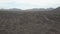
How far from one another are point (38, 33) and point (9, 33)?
3353 millimetres

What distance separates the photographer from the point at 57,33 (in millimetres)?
17547

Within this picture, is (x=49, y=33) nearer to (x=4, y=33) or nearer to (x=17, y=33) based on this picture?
(x=17, y=33)

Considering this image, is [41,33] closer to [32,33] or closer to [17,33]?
[32,33]

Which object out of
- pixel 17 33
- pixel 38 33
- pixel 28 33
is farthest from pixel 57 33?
pixel 17 33

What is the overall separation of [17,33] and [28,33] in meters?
1.26

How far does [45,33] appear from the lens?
1717 cm

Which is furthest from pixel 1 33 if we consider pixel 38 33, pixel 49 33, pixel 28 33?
pixel 49 33

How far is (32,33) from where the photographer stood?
17.0 metres

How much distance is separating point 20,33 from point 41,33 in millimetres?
2383

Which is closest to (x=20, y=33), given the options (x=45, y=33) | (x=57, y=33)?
(x=45, y=33)

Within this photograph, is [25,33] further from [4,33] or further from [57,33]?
[57,33]

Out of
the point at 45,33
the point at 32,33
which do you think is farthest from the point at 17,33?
the point at 45,33

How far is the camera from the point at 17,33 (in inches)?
675

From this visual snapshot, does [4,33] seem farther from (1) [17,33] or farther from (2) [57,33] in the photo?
(2) [57,33]
